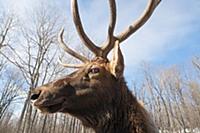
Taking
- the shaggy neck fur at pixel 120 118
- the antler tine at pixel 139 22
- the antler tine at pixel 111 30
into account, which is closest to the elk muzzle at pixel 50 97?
the shaggy neck fur at pixel 120 118

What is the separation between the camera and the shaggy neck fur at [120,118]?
4012 millimetres

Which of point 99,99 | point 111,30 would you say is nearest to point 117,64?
point 99,99

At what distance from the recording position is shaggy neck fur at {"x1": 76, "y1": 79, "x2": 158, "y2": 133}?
13.2 feet

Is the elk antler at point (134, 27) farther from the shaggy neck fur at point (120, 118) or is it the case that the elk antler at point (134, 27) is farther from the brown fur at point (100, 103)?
the shaggy neck fur at point (120, 118)

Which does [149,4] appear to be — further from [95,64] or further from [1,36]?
[1,36]

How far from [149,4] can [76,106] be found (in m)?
2.45

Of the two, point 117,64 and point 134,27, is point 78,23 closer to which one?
point 134,27

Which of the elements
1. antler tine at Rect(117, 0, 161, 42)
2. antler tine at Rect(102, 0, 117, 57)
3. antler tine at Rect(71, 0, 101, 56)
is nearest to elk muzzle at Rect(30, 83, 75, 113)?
antler tine at Rect(102, 0, 117, 57)

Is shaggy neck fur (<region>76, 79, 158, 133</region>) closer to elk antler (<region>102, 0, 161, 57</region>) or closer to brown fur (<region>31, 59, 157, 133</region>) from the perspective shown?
brown fur (<region>31, 59, 157, 133</region>)

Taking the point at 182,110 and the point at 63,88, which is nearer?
the point at 63,88

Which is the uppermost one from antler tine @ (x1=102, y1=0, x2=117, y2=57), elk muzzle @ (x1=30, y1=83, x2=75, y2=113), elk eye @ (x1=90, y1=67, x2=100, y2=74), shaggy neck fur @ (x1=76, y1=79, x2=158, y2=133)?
antler tine @ (x1=102, y1=0, x2=117, y2=57)

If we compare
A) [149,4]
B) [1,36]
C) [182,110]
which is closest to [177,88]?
[182,110]

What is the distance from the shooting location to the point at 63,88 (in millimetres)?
4020

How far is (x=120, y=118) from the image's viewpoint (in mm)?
4145
